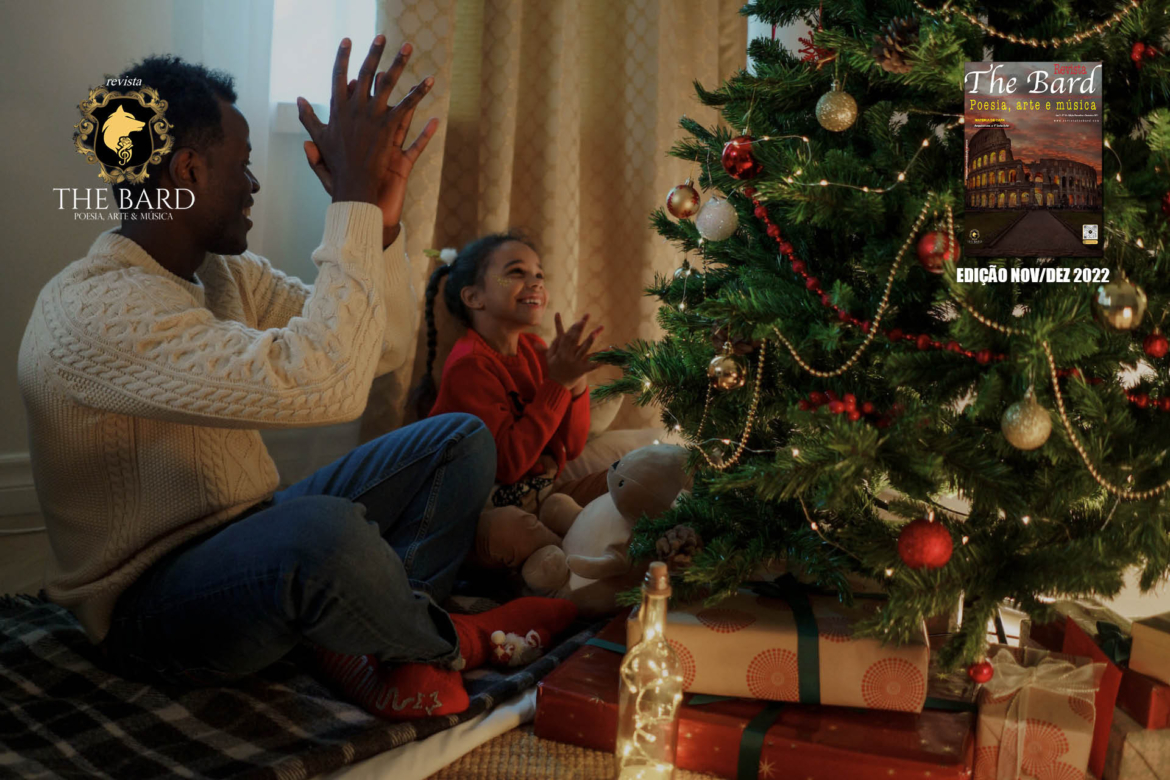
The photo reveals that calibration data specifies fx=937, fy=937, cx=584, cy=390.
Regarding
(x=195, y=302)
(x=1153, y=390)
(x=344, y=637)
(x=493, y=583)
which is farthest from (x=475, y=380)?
(x=1153, y=390)

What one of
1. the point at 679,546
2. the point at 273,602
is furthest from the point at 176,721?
the point at 679,546

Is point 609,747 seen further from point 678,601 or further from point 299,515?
point 299,515

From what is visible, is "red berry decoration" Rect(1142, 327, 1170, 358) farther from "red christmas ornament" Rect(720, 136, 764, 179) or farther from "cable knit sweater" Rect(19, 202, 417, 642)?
"cable knit sweater" Rect(19, 202, 417, 642)

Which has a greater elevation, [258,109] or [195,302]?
[258,109]

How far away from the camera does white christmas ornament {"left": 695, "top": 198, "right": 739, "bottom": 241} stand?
1.15 m

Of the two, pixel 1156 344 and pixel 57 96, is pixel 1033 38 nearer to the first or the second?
pixel 1156 344

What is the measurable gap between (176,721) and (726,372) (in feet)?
2.61

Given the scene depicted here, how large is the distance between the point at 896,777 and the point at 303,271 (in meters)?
1.53

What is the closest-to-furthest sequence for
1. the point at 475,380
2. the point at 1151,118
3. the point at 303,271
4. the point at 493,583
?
the point at 1151,118, the point at 493,583, the point at 475,380, the point at 303,271

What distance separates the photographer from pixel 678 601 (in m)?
1.21

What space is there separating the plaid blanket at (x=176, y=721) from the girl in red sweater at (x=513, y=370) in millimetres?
471

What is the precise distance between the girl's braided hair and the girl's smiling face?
0.07 ft

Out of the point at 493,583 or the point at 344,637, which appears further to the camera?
the point at 493,583

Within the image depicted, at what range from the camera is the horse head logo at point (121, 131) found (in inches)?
49.4
